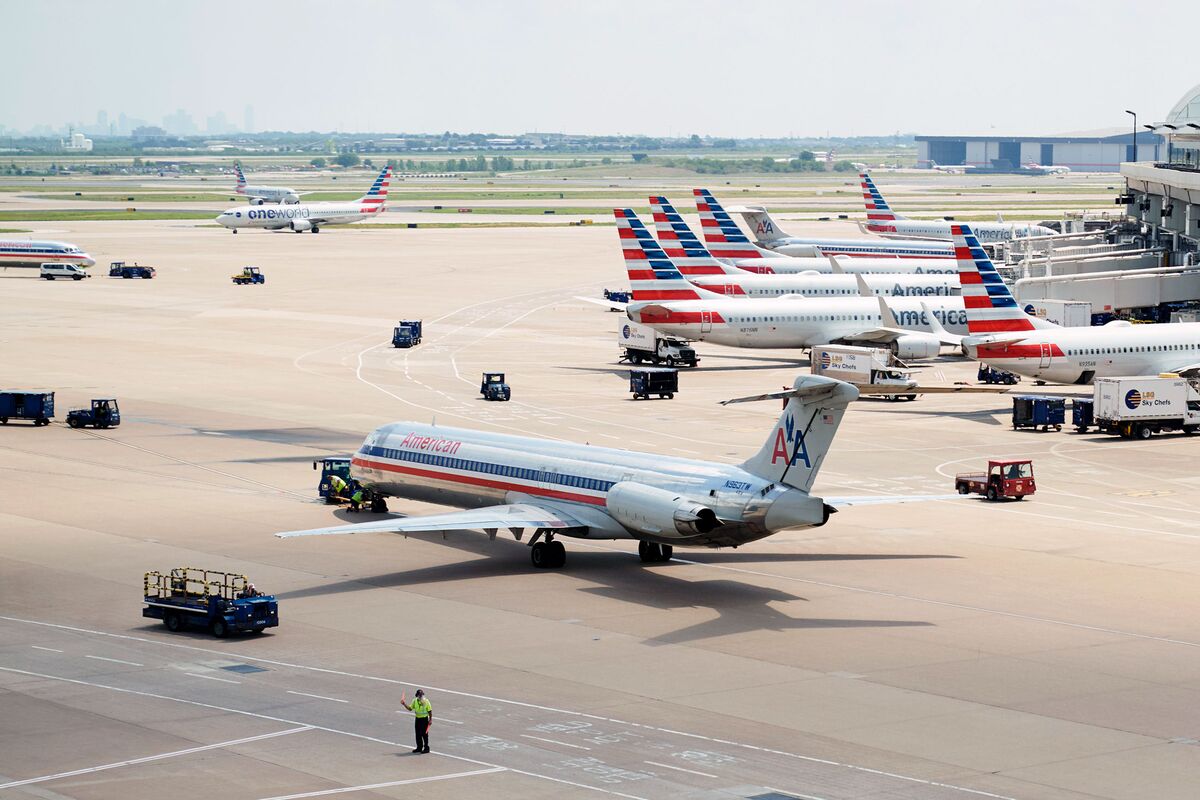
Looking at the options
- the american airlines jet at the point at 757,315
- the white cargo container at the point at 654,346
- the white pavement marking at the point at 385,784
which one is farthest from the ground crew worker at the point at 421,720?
the white cargo container at the point at 654,346

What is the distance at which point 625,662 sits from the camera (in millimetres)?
38938

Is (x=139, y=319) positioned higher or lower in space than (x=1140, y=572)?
higher

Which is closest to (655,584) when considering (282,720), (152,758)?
(282,720)

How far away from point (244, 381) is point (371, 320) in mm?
31876

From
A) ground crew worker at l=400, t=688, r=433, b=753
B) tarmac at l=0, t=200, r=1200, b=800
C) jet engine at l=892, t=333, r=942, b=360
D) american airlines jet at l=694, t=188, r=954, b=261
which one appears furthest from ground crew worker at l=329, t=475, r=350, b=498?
american airlines jet at l=694, t=188, r=954, b=261

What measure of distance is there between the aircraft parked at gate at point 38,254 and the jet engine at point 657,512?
11363 centimetres

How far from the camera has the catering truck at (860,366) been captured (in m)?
86.4

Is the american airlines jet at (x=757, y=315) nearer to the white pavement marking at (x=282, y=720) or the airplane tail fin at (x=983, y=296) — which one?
the airplane tail fin at (x=983, y=296)

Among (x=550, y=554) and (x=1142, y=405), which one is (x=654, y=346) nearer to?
(x=1142, y=405)

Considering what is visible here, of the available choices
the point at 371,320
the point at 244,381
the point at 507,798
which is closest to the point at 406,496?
the point at 507,798

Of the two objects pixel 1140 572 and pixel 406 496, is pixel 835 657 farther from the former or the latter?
pixel 406 496

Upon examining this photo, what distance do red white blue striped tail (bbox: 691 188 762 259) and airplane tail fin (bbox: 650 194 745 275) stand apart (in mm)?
14273

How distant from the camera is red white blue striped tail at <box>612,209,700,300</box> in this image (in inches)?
3760

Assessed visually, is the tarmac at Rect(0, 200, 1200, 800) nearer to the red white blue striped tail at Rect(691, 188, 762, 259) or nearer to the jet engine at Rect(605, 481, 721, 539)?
the jet engine at Rect(605, 481, 721, 539)
